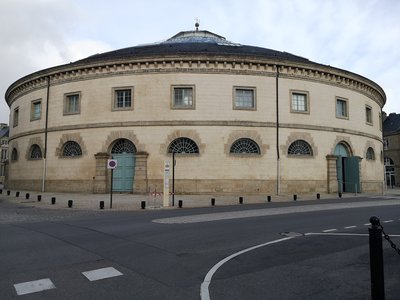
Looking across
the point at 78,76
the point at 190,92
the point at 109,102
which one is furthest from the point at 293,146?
the point at 78,76

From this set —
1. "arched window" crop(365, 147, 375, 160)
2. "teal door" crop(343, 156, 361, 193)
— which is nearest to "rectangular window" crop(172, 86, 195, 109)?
"teal door" crop(343, 156, 361, 193)

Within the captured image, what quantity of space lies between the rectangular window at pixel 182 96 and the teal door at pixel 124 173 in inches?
200

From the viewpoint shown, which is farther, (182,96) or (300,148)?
(300,148)

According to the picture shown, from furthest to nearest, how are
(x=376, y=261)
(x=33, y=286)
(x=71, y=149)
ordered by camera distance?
(x=71, y=149) → (x=33, y=286) → (x=376, y=261)

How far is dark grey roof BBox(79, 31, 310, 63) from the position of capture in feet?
87.5

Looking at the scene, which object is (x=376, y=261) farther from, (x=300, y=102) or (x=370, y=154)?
(x=370, y=154)

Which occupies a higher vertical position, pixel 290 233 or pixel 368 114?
pixel 368 114

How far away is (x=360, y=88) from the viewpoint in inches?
1244

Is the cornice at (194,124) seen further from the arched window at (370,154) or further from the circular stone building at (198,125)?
the arched window at (370,154)

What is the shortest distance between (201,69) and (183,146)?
5742 millimetres

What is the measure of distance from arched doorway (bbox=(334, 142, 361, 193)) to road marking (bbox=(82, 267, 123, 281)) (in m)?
26.2

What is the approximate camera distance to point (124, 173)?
26.6 metres

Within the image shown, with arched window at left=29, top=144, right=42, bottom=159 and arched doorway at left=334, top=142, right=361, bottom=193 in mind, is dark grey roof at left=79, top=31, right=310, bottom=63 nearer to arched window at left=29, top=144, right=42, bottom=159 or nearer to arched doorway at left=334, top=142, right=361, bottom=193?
arched doorway at left=334, top=142, right=361, bottom=193

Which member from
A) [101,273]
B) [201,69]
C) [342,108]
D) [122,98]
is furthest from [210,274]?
[342,108]
